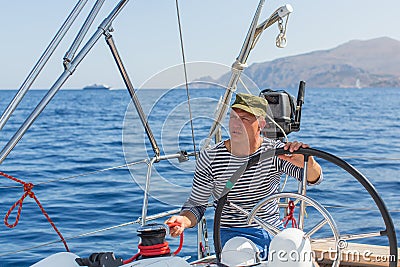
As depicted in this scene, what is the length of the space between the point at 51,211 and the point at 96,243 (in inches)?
45.3

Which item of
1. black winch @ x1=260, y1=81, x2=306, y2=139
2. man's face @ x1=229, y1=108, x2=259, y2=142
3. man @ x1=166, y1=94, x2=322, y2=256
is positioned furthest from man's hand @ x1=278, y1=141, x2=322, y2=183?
black winch @ x1=260, y1=81, x2=306, y2=139

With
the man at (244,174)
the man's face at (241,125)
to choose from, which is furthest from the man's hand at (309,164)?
the man's face at (241,125)

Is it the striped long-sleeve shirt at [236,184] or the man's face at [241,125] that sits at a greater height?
the man's face at [241,125]

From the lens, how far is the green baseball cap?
2.11 meters

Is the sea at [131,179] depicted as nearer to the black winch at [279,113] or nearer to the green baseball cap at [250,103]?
the green baseball cap at [250,103]

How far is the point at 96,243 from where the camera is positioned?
13.6ft

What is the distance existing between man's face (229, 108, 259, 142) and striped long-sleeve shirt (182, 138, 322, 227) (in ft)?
0.23

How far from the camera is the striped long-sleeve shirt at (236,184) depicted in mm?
2195

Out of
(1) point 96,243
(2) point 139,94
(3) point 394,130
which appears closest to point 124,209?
(1) point 96,243

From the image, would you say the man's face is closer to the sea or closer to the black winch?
the sea

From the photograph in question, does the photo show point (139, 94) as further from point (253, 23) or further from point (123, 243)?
point (123, 243)

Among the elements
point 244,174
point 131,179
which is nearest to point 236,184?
point 244,174

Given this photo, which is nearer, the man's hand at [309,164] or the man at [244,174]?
the man's hand at [309,164]

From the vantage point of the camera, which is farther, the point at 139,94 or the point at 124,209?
the point at 124,209
